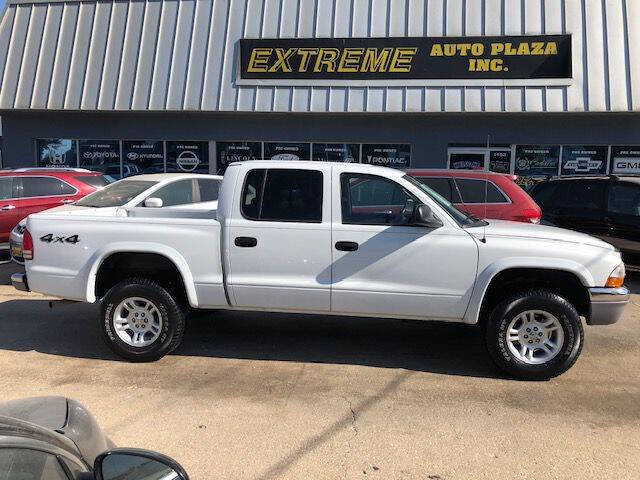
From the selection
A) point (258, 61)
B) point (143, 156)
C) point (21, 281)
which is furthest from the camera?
point (143, 156)

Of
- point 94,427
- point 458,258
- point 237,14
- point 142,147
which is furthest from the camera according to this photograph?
point 142,147

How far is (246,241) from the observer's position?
4.83 meters

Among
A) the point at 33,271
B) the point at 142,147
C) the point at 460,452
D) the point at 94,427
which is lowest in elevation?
the point at 460,452

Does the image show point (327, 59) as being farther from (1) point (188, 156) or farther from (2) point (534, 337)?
(2) point (534, 337)

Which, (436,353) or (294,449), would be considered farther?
(436,353)

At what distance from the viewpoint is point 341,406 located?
4.16 metres

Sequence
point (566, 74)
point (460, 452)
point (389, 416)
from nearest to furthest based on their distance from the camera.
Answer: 1. point (460, 452)
2. point (389, 416)
3. point (566, 74)

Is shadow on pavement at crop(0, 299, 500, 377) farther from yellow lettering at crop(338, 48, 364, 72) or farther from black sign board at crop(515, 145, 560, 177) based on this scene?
black sign board at crop(515, 145, 560, 177)

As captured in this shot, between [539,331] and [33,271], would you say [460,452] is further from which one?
[33,271]

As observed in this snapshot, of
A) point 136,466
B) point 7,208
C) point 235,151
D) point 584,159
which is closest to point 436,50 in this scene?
point 584,159

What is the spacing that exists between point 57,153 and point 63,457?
17.0 metres

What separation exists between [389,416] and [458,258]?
1.46m

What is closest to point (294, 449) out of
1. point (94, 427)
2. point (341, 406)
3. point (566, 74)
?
point (341, 406)

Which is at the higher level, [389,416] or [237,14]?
[237,14]
